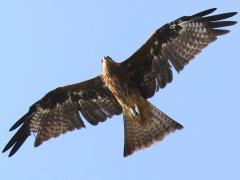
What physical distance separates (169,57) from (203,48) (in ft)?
2.26

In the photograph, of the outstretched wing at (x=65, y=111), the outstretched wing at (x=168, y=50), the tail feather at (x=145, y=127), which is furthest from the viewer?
the outstretched wing at (x=65, y=111)

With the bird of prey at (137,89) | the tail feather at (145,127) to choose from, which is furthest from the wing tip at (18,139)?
the tail feather at (145,127)

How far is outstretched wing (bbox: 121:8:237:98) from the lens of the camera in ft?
54.3

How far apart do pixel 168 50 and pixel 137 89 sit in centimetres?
93

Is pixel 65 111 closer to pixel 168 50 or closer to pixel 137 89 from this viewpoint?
pixel 137 89

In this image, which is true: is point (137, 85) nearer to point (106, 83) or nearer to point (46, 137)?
point (106, 83)

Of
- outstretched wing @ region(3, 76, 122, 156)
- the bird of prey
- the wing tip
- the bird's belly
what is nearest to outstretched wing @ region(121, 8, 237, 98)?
the bird of prey

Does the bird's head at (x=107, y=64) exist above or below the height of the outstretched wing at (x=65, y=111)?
above

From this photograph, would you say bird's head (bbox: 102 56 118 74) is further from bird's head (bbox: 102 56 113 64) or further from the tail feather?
the tail feather

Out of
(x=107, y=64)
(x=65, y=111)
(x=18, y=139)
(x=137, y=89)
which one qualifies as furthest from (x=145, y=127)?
(x=18, y=139)

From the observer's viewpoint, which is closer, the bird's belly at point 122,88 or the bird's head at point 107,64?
the bird's head at point 107,64

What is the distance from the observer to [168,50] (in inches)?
664

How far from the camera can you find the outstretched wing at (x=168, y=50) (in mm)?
16547

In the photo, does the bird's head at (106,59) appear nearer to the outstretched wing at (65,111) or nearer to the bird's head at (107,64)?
the bird's head at (107,64)
